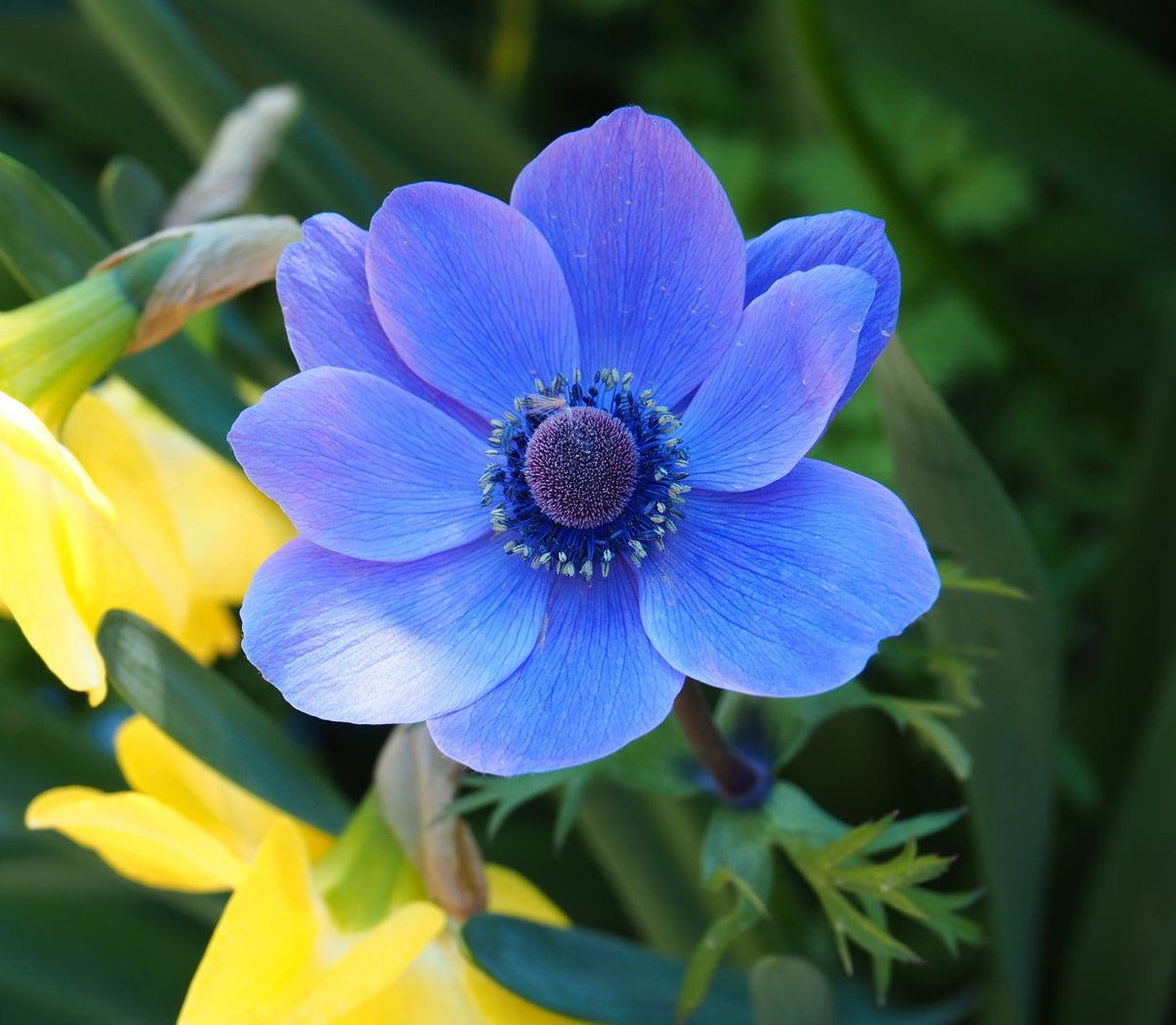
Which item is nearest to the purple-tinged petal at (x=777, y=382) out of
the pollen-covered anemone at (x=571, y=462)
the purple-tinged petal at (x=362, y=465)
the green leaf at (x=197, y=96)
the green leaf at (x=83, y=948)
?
the pollen-covered anemone at (x=571, y=462)

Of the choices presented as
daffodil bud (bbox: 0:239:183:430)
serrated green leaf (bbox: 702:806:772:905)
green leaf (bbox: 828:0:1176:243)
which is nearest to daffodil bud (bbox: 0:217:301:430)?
daffodil bud (bbox: 0:239:183:430)

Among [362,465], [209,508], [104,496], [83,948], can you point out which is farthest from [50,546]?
[83,948]

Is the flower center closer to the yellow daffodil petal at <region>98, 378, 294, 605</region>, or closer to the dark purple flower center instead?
the dark purple flower center

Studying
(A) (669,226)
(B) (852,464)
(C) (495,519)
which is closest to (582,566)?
(C) (495,519)

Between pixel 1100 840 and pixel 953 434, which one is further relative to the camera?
pixel 1100 840

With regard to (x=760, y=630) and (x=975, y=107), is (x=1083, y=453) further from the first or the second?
(x=760, y=630)

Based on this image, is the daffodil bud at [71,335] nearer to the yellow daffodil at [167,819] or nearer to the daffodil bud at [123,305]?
the daffodil bud at [123,305]
